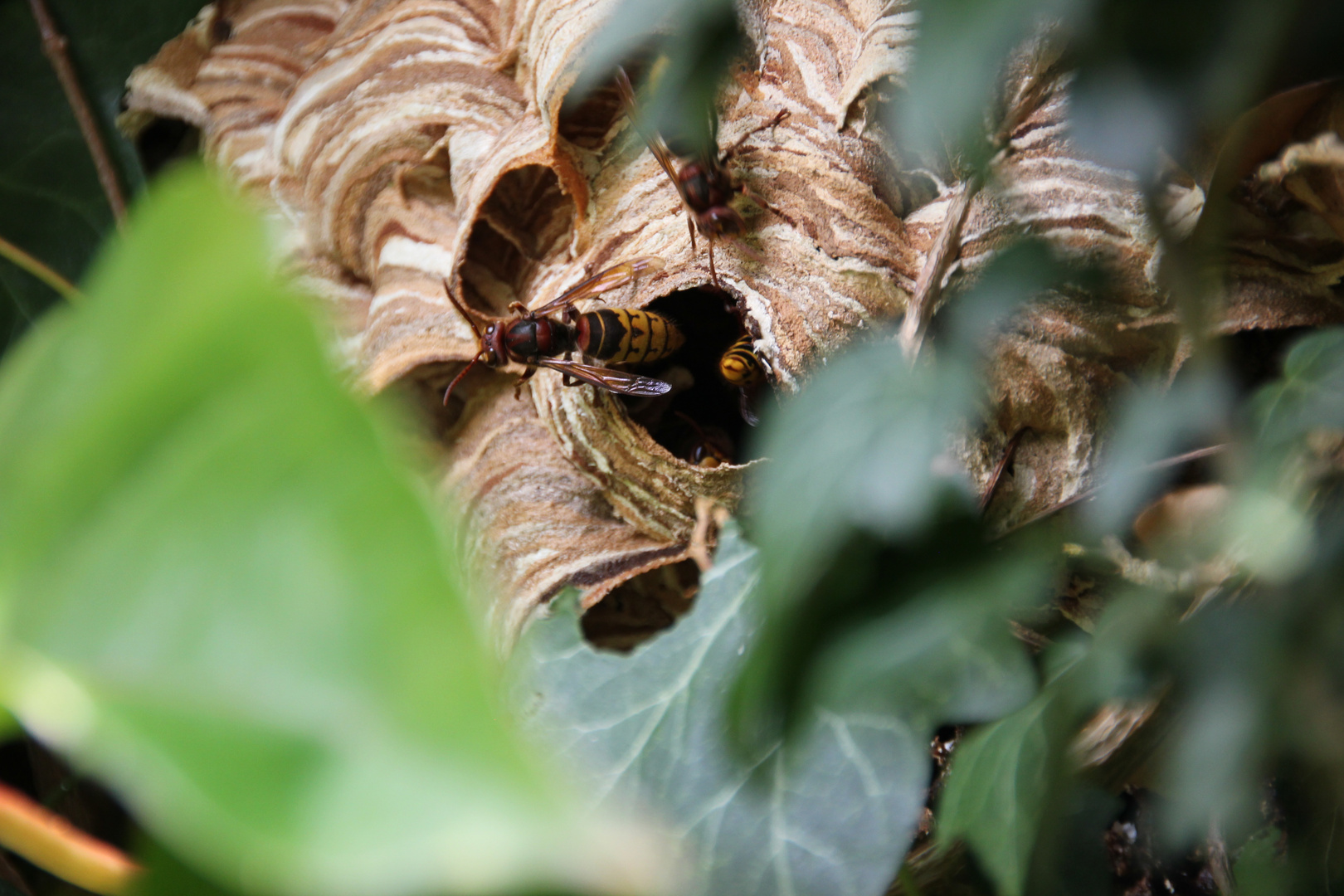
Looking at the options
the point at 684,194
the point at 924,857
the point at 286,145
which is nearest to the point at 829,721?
the point at 924,857

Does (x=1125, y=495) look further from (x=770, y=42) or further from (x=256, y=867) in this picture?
(x=770, y=42)

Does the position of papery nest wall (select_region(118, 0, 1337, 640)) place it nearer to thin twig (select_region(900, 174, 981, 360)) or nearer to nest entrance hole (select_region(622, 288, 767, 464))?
thin twig (select_region(900, 174, 981, 360))

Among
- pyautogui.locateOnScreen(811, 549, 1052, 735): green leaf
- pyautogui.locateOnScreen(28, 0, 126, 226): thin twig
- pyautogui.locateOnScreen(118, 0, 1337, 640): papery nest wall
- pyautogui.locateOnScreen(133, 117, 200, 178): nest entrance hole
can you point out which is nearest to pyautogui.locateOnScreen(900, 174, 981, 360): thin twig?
pyautogui.locateOnScreen(118, 0, 1337, 640): papery nest wall

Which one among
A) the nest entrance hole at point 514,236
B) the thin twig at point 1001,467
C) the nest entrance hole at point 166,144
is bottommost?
the thin twig at point 1001,467

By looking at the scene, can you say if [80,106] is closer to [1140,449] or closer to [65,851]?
[65,851]

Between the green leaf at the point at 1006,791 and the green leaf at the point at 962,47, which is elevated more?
the green leaf at the point at 962,47

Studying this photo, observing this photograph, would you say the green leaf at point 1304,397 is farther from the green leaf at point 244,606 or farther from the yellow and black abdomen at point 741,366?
the yellow and black abdomen at point 741,366

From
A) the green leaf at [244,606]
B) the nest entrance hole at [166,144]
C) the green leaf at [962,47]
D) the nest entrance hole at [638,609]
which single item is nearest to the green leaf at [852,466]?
the green leaf at [962,47]
